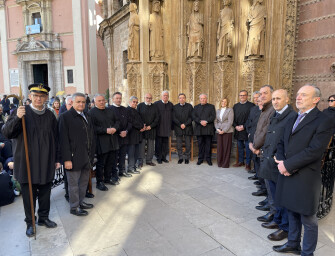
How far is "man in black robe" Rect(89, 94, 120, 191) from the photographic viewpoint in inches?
196

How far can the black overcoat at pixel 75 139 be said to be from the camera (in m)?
3.79

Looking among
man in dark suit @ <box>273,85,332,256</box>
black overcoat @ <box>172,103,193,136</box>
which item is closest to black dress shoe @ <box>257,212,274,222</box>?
man in dark suit @ <box>273,85,332,256</box>

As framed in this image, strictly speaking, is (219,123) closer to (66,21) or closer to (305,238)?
(305,238)

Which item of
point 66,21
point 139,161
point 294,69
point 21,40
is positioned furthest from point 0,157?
point 21,40

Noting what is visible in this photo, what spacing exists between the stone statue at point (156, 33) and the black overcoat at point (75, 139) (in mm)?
4387

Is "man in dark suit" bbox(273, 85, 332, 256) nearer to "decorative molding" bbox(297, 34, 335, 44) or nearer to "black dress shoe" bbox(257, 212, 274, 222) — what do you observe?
"black dress shoe" bbox(257, 212, 274, 222)

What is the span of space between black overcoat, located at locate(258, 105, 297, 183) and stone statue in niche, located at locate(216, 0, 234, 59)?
4.35 m

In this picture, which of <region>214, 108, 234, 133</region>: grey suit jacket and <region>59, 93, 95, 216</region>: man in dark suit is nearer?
<region>59, 93, 95, 216</region>: man in dark suit

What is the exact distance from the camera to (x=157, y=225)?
11.7ft

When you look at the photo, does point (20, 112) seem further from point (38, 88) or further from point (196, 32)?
point (196, 32)

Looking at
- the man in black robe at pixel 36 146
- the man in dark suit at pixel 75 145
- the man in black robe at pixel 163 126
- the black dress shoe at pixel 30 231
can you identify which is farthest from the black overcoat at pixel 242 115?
the black dress shoe at pixel 30 231

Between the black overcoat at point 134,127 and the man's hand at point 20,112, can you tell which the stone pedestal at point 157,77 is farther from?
the man's hand at point 20,112

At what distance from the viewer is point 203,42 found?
7.57 meters

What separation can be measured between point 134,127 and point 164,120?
1118mm
